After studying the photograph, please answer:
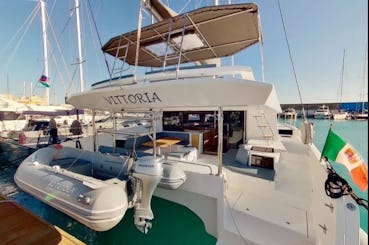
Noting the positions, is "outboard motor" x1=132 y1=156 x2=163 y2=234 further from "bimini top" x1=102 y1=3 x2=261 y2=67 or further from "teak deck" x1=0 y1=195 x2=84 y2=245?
"bimini top" x1=102 y1=3 x2=261 y2=67

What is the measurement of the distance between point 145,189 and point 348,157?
A: 2166mm

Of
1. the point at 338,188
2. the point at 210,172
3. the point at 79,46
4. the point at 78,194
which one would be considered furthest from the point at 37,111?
Answer: the point at 338,188

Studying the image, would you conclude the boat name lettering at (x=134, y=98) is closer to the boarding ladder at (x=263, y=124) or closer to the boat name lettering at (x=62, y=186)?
the boat name lettering at (x=62, y=186)

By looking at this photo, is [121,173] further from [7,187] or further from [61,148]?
[7,187]

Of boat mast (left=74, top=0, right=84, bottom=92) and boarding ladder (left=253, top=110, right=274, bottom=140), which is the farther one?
boat mast (left=74, top=0, right=84, bottom=92)

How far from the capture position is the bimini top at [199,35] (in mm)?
2885

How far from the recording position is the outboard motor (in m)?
2.39

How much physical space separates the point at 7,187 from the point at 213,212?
5.99m

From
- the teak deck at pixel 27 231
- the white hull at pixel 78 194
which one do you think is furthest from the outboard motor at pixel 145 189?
the teak deck at pixel 27 231

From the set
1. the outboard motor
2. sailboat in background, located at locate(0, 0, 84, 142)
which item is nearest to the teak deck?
the outboard motor

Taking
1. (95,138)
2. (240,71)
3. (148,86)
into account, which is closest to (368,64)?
(240,71)

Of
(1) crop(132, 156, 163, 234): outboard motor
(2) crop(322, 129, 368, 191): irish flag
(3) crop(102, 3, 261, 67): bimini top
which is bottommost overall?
(1) crop(132, 156, 163, 234): outboard motor

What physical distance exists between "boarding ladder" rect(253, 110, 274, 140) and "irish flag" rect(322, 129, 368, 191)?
4.06 m

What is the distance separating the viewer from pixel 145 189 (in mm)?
2410
